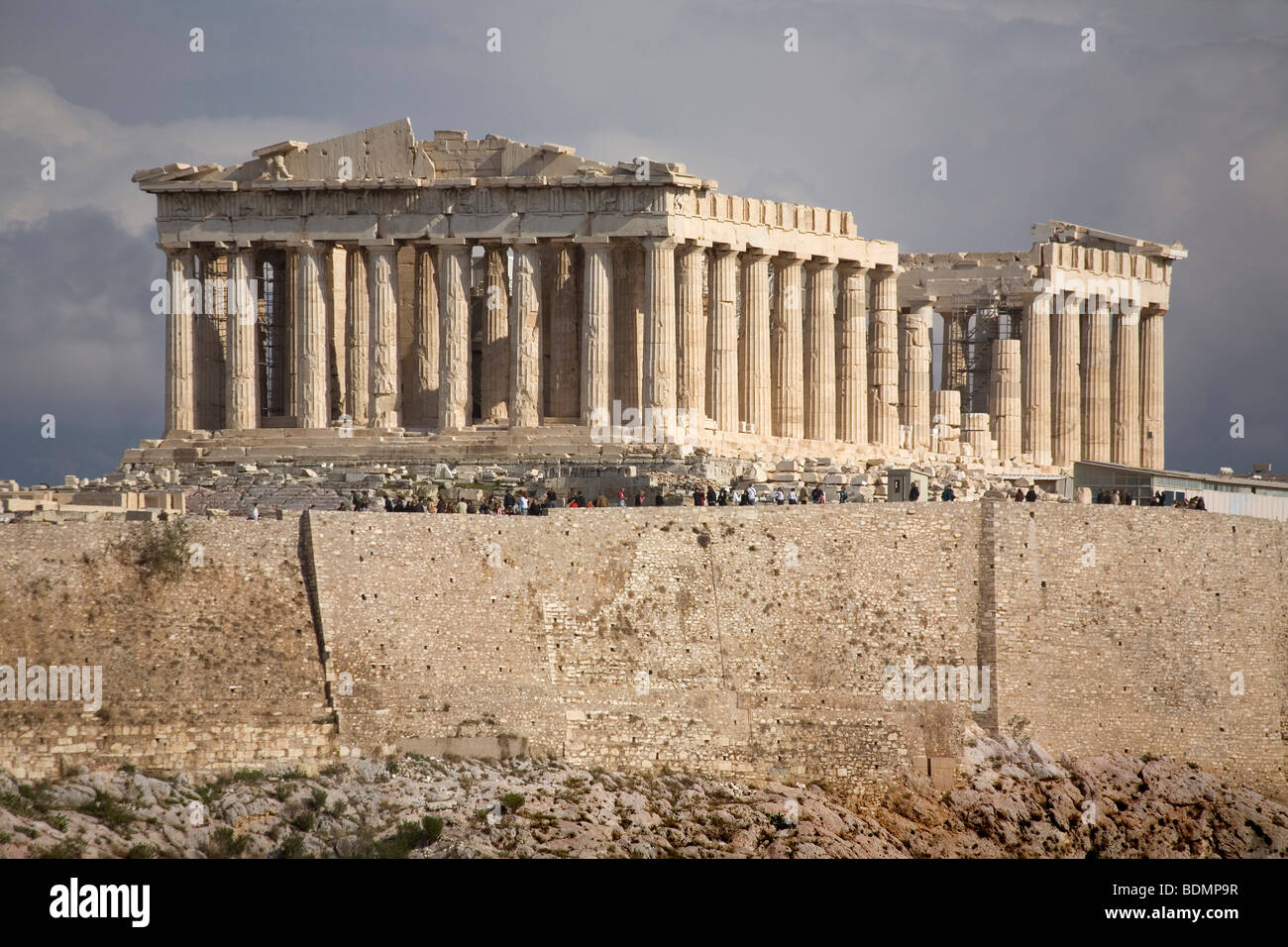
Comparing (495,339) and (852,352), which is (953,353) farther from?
(495,339)

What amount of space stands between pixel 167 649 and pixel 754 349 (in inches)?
1284

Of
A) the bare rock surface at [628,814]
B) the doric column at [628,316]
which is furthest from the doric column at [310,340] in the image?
the bare rock surface at [628,814]

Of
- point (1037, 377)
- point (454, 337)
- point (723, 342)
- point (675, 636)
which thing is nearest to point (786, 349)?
point (723, 342)

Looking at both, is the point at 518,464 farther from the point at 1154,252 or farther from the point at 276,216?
the point at 1154,252

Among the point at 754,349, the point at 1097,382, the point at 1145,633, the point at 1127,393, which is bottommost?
the point at 1145,633

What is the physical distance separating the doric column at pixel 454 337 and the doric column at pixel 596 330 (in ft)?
12.4

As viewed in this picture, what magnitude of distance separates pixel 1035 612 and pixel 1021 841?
20.3ft

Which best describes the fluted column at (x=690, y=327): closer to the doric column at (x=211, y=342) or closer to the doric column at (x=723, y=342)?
the doric column at (x=723, y=342)

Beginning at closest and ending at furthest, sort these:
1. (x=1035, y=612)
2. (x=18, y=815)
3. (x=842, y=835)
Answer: (x=18, y=815) → (x=842, y=835) → (x=1035, y=612)

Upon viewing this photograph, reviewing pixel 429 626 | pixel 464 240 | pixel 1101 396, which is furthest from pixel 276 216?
pixel 1101 396

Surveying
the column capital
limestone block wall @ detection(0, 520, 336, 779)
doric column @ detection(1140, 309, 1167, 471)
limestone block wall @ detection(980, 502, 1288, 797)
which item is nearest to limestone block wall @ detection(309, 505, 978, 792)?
limestone block wall @ detection(0, 520, 336, 779)

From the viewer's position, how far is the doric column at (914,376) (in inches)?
3846

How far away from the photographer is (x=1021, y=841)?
2611 inches

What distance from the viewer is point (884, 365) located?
95.5 m
